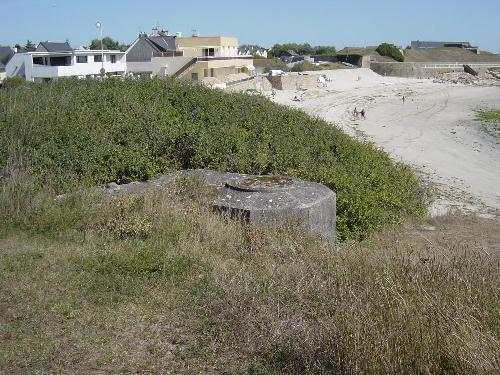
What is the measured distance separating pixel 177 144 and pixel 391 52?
362 feet

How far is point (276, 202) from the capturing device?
7.77m

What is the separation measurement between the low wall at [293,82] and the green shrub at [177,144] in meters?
46.6

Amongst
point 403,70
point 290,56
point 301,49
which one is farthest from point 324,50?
point 403,70

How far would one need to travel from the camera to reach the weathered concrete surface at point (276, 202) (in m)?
7.56

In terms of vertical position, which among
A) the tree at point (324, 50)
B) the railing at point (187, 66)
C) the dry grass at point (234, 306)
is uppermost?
the tree at point (324, 50)

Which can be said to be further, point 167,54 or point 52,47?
point 167,54

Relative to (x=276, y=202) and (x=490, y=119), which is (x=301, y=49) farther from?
(x=276, y=202)

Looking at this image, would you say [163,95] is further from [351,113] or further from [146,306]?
[351,113]

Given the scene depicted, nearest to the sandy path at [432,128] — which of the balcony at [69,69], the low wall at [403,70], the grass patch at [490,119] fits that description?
the grass patch at [490,119]

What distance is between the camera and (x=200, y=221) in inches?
276

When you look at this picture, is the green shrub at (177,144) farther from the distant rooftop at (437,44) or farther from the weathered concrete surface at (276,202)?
the distant rooftop at (437,44)

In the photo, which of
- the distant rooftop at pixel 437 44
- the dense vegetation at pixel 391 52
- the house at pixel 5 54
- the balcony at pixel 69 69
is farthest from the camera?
the distant rooftop at pixel 437 44

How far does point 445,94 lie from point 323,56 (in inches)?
2163

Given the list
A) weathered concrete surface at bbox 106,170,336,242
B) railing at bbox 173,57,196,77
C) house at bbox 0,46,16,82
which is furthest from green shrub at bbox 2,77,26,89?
house at bbox 0,46,16,82
